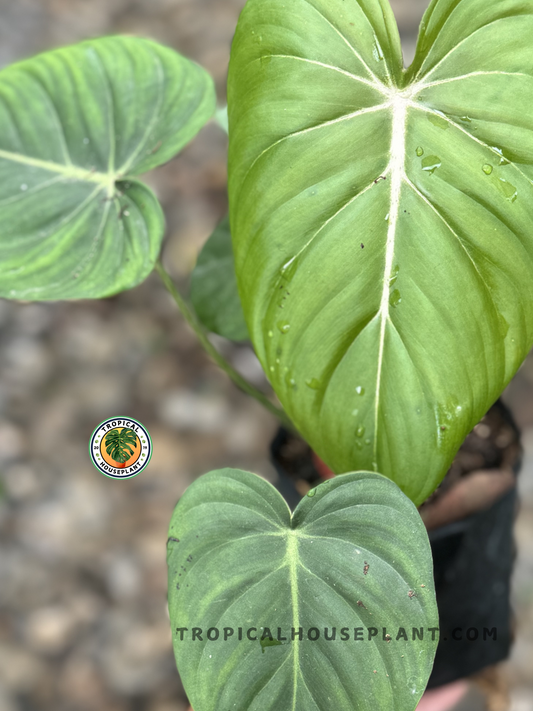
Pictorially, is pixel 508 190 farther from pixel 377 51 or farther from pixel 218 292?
pixel 218 292

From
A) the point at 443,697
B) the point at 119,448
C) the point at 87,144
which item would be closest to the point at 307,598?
the point at 119,448

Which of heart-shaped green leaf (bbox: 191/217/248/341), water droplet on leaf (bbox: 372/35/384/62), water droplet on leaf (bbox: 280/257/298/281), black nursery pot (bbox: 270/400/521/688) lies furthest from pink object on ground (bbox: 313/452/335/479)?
water droplet on leaf (bbox: 372/35/384/62)

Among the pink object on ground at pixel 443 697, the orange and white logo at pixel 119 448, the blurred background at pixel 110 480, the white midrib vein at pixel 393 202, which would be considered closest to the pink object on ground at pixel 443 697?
the pink object on ground at pixel 443 697

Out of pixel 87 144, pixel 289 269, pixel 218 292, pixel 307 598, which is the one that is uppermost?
pixel 87 144

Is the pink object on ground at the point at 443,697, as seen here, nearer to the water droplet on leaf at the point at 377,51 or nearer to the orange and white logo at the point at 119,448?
the orange and white logo at the point at 119,448

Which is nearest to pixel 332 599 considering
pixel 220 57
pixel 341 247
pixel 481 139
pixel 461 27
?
pixel 341 247

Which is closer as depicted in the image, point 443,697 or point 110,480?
point 443,697

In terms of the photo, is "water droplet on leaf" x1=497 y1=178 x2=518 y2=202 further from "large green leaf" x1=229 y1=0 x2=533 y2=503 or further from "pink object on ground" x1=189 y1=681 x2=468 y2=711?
"pink object on ground" x1=189 y1=681 x2=468 y2=711
